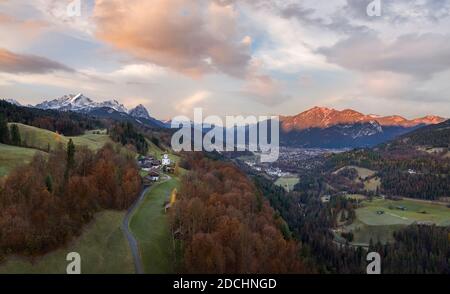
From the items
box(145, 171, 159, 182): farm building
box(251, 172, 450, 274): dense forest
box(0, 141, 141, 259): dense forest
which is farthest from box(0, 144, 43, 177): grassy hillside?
box(251, 172, 450, 274): dense forest

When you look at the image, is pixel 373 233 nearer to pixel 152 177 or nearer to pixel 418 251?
pixel 418 251

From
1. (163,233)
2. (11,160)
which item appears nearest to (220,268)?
(163,233)

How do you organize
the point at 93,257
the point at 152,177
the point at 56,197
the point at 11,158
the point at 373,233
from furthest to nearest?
the point at 373,233 < the point at 152,177 < the point at 11,158 < the point at 56,197 < the point at 93,257

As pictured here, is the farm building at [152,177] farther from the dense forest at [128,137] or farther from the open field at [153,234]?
the dense forest at [128,137]

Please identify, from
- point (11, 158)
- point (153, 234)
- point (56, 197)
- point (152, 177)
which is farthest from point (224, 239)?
point (11, 158)

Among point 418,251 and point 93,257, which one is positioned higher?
point 93,257

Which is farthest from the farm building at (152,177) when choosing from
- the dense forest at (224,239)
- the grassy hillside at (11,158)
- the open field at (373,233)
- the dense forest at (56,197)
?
the open field at (373,233)

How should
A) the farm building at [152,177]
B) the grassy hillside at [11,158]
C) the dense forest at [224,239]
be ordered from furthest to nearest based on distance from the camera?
the farm building at [152,177], the grassy hillside at [11,158], the dense forest at [224,239]
